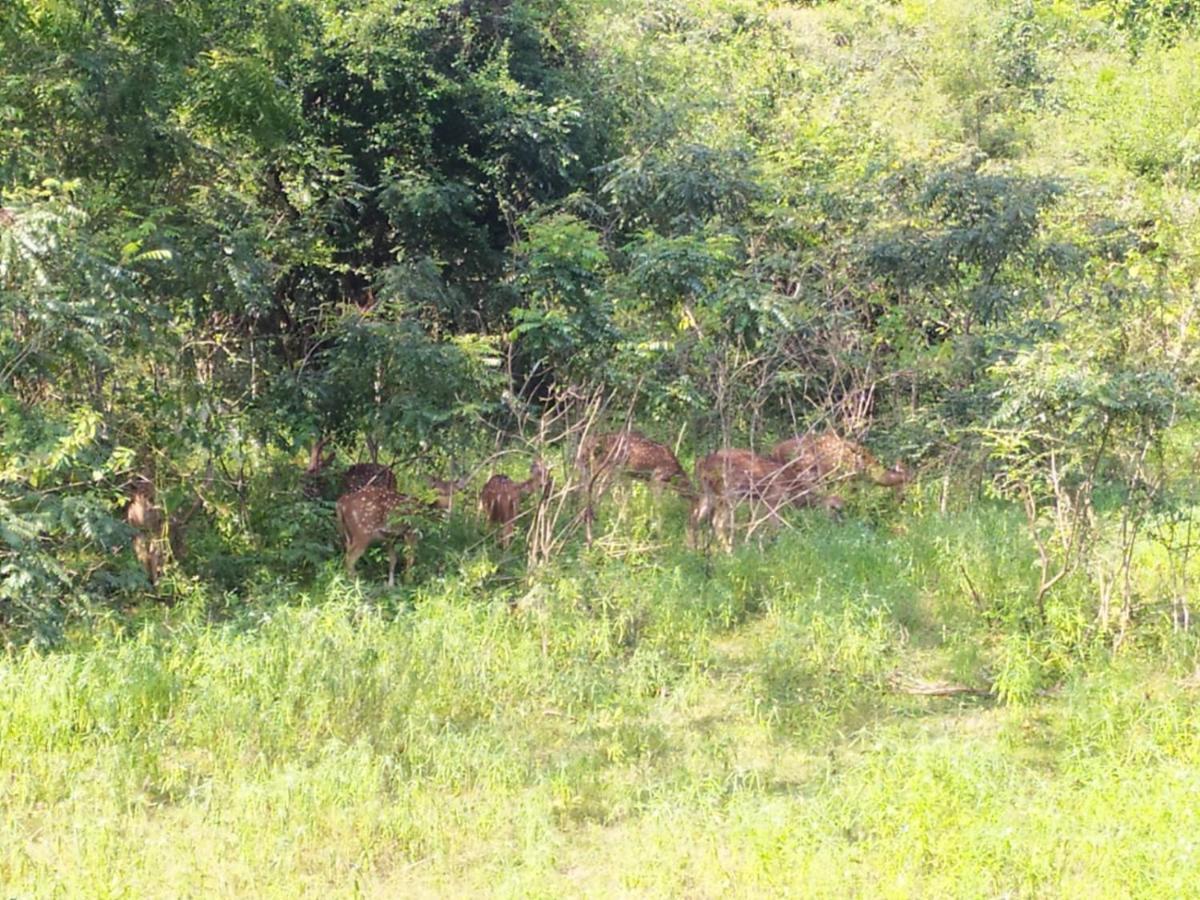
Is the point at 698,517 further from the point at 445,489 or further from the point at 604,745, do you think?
the point at 604,745

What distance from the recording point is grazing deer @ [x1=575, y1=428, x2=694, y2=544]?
8.16m

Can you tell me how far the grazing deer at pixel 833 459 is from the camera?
943 centimetres

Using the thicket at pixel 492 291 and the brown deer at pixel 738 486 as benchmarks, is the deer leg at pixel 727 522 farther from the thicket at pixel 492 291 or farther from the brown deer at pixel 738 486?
the thicket at pixel 492 291

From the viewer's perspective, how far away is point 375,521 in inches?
318

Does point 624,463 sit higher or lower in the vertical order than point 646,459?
higher

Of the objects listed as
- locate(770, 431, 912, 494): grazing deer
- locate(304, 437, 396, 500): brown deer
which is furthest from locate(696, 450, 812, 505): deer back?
locate(304, 437, 396, 500): brown deer

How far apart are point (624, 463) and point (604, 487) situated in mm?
566

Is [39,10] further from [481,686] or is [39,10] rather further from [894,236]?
[894,236]

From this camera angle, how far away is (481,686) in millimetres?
6555

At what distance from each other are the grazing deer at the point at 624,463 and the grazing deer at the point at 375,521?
1.09m

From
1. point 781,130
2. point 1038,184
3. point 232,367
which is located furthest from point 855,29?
point 232,367

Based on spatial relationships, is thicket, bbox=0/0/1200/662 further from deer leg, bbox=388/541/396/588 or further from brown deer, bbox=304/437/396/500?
deer leg, bbox=388/541/396/588

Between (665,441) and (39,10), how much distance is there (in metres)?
5.38

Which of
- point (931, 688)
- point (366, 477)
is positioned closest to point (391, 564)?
point (366, 477)
